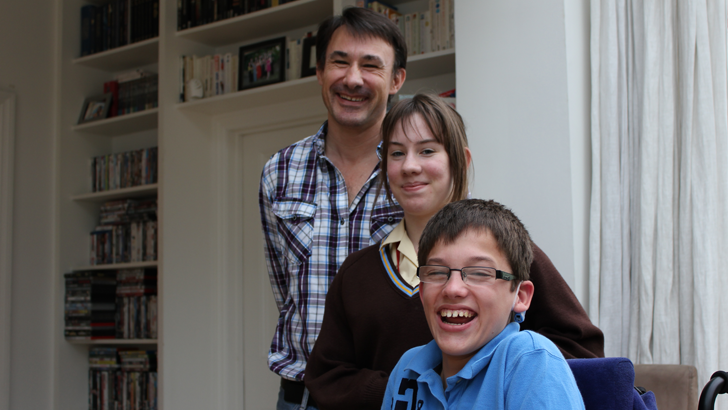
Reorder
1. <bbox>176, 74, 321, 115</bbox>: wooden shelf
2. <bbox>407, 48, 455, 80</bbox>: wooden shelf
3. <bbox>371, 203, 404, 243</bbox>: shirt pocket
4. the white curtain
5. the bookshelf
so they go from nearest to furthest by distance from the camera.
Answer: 1. <bbox>371, 203, 404, 243</bbox>: shirt pocket
2. the white curtain
3. <bbox>407, 48, 455, 80</bbox>: wooden shelf
4. <bbox>176, 74, 321, 115</bbox>: wooden shelf
5. the bookshelf

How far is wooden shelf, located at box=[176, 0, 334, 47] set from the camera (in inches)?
133

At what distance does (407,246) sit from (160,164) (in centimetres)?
278

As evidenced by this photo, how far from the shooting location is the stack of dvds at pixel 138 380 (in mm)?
3963

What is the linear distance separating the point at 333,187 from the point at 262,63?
2.14 metres

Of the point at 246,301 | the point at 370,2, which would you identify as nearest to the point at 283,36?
the point at 370,2

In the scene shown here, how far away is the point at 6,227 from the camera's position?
383cm

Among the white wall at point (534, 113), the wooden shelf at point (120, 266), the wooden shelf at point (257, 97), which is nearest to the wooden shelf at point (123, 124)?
the wooden shelf at point (257, 97)

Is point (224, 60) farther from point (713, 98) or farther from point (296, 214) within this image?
point (713, 98)

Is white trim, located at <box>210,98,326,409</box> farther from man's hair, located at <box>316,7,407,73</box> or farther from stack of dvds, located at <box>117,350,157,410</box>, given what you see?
man's hair, located at <box>316,7,407,73</box>

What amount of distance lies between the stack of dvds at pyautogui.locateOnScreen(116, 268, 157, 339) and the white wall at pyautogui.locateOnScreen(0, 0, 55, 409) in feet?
1.41

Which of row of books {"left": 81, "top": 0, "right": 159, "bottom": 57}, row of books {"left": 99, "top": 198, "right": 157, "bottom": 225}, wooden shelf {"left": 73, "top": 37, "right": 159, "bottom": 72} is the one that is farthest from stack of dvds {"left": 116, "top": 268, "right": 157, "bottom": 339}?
row of books {"left": 81, "top": 0, "right": 159, "bottom": 57}

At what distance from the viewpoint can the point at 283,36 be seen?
356 cm

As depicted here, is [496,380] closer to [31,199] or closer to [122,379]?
[122,379]

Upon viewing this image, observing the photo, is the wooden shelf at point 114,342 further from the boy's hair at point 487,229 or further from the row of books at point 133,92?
the boy's hair at point 487,229
